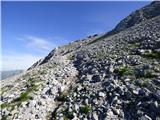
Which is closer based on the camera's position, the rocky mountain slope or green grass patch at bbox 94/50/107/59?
the rocky mountain slope

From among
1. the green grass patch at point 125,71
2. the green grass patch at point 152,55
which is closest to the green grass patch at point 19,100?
the green grass patch at point 125,71

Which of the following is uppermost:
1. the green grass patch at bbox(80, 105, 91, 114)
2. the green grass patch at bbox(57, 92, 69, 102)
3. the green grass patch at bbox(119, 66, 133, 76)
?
the green grass patch at bbox(119, 66, 133, 76)

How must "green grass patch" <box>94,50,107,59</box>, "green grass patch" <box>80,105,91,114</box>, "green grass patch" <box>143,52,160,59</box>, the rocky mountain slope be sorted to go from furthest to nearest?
"green grass patch" <box>94,50,107,59</box>
"green grass patch" <box>143,52,160,59</box>
"green grass patch" <box>80,105,91,114</box>
the rocky mountain slope

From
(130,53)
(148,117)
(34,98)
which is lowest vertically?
(148,117)

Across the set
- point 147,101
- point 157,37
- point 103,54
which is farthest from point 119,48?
point 147,101

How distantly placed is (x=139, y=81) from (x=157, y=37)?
546 inches

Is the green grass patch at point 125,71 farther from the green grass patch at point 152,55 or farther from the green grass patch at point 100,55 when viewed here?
the green grass patch at point 100,55

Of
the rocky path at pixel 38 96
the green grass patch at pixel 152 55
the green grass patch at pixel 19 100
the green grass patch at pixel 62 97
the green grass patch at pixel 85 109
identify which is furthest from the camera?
the green grass patch at pixel 152 55

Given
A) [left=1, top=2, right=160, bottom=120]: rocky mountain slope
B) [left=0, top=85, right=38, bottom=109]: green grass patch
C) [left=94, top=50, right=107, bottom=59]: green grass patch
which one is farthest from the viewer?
[left=94, top=50, right=107, bottom=59]: green grass patch

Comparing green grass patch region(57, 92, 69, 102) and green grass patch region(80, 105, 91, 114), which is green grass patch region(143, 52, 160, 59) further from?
green grass patch region(80, 105, 91, 114)

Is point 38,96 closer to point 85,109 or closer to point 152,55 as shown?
point 85,109

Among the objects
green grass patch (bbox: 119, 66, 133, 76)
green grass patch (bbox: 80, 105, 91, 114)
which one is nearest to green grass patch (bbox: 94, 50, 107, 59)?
green grass patch (bbox: 119, 66, 133, 76)

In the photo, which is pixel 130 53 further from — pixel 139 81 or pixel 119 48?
pixel 139 81

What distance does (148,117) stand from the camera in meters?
17.5
